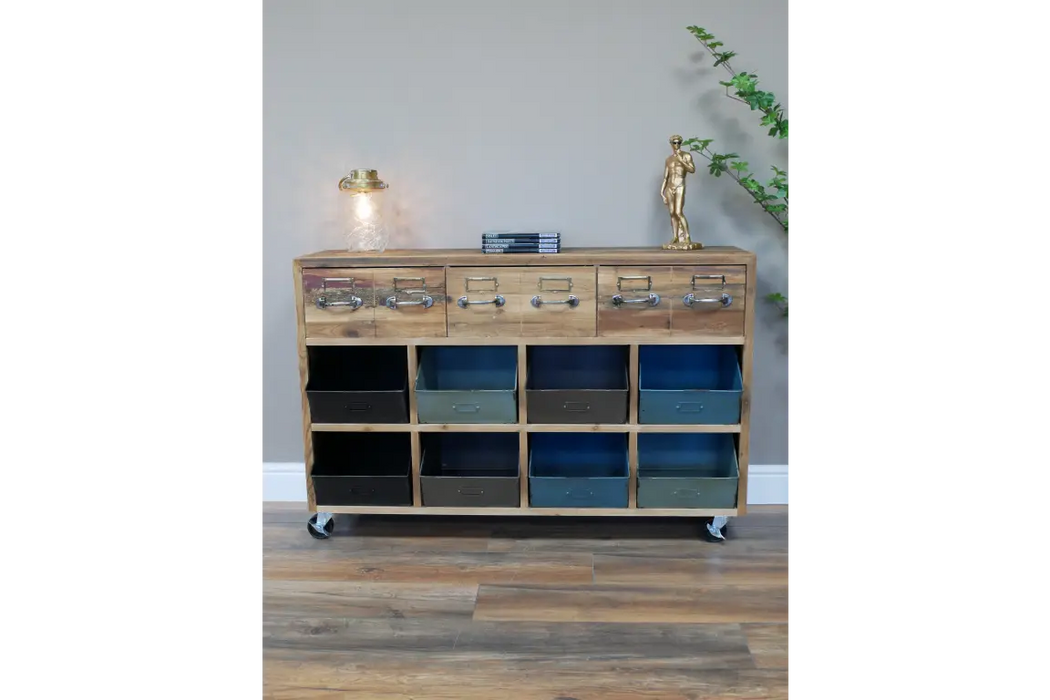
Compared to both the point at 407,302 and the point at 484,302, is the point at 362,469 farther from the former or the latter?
the point at 484,302

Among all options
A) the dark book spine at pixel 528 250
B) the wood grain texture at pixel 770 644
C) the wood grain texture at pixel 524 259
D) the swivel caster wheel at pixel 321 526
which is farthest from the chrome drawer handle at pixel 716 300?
the swivel caster wheel at pixel 321 526

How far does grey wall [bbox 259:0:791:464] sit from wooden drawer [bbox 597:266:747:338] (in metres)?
0.43

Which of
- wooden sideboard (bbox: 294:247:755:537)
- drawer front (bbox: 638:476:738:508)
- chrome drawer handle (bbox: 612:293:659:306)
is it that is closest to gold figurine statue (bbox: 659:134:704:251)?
wooden sideboard (bbox: 294:247:755:537)

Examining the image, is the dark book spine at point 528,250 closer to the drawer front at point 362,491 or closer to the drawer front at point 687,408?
the drawer front at point 687,408

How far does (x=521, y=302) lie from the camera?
2.41 m

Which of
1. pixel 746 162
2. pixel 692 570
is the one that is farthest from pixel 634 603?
pixel 746 162

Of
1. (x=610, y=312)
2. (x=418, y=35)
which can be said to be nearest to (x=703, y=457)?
(x=610, y=312)

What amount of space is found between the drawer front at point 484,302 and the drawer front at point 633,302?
0.26 m

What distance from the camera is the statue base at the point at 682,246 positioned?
2.50 meters

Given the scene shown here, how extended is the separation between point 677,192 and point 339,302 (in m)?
1.15

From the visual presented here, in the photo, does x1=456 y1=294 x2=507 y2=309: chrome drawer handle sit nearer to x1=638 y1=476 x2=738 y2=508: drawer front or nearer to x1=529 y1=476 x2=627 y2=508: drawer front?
x1=529 y1=476 x2=627 y2=508: drawer front

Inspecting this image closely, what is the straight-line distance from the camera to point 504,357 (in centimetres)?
273

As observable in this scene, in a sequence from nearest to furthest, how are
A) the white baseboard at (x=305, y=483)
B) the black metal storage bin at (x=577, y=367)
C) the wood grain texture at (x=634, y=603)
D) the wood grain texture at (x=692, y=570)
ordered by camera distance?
the wood grain texture at (x=634, y=603)
the wood grain texture at (x=692, y=570)
the black metal storage bin at (x=577, y=367)
the white baseboard at (x=305, y=483)
